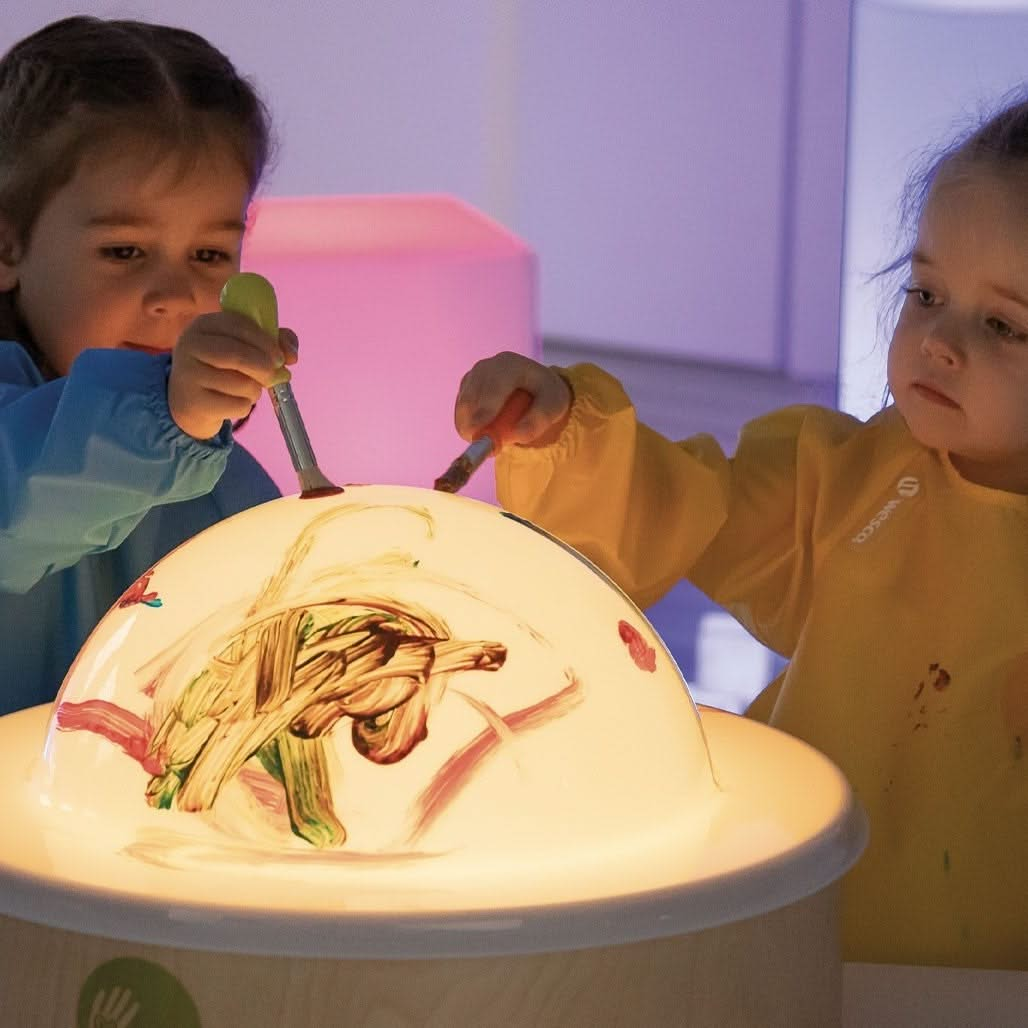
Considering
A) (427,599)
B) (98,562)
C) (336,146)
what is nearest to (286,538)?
(427,599)

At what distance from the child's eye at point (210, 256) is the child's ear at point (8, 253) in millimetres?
165

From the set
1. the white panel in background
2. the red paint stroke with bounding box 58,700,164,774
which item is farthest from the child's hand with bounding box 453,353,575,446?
the white panel in background

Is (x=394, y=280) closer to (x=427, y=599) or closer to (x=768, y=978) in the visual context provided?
(x=427, y=599)

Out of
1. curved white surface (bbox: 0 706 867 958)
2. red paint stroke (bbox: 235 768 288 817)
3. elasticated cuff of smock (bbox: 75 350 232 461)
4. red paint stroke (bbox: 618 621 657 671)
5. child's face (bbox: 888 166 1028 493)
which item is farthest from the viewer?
child's face (bbox: 888 166 1028 493)

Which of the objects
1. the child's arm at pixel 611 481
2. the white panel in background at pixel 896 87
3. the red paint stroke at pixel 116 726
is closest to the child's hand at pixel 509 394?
the child's arm at pixel 611 481

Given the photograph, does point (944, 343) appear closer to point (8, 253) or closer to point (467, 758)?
point (467, 758)

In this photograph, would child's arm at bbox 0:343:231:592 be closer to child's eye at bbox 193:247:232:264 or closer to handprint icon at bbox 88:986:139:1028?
child's eye at bbox 193:247:232:264

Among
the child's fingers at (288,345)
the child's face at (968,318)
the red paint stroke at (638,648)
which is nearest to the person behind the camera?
the red paint stroke at (638,648)

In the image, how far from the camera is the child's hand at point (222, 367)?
1018mm

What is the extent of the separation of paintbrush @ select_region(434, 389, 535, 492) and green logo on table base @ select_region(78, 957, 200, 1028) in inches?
14.7

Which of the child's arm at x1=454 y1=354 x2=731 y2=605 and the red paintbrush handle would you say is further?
the child's arm at x1=454 y1=354 x2=731 y2=605

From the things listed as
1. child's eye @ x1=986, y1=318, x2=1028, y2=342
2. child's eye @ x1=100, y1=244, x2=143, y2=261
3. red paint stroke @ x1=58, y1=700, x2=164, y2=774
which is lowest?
red paint stroke @ x1=58, y1=700, x2=164, y2=774

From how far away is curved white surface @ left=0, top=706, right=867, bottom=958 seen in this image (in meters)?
0.69

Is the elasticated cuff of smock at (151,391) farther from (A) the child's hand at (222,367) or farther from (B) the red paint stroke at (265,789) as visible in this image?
(B) the red paint stroke at (265,789)
